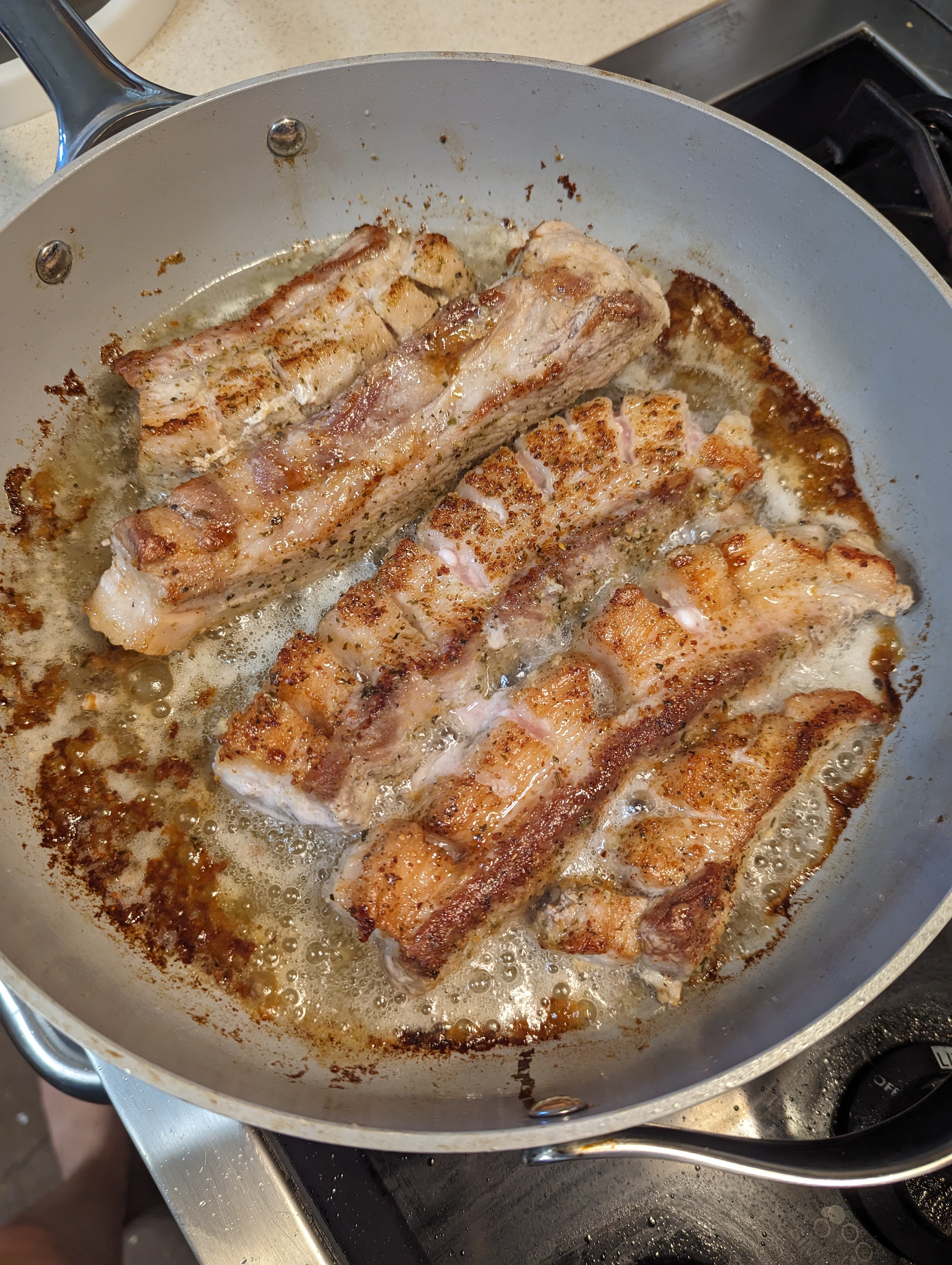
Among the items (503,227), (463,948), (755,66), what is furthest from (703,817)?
(755,66)

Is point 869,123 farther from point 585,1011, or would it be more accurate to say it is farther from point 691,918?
point 585,1011

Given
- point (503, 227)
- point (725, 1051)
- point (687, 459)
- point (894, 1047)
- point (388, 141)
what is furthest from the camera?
point (503, 227)

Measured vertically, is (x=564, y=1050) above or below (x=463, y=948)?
below

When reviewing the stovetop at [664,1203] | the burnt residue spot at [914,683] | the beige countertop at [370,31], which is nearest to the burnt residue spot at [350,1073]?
the stovetop at [664,1203]

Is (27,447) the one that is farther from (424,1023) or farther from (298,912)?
(424,1023)

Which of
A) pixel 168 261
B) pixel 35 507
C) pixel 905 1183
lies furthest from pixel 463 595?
pixel 905 1183

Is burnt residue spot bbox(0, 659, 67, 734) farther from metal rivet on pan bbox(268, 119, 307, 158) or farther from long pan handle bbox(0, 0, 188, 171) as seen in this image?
metal rivet on pan bbox(268, 119, 307, 158)
